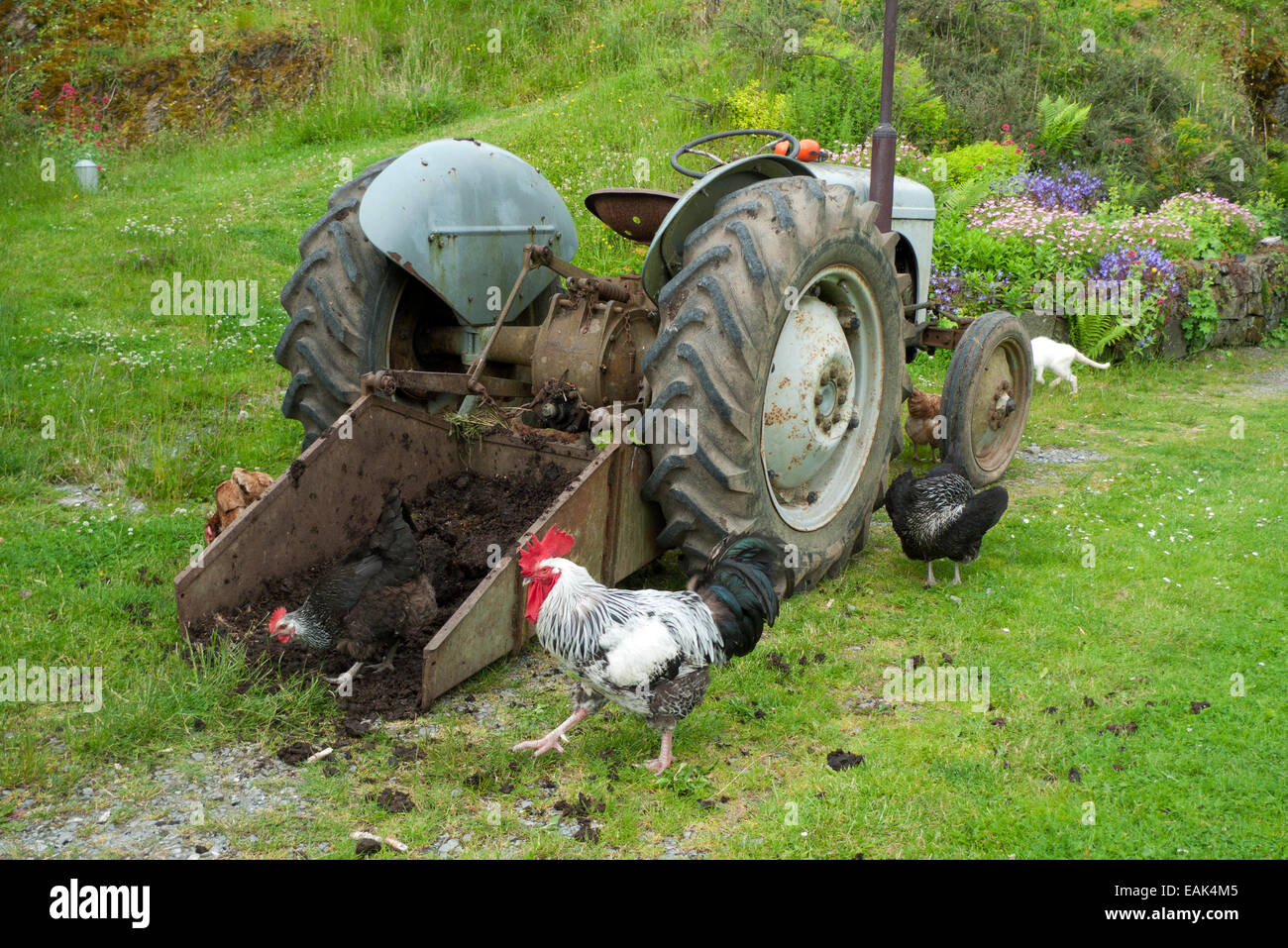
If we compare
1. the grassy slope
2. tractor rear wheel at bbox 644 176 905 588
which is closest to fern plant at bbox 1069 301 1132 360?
the grassy slope

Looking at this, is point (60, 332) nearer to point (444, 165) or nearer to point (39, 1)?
point (444, 165)

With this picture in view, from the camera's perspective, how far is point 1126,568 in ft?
15.6

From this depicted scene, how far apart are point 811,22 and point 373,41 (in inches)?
266

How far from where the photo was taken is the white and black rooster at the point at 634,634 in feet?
10.2

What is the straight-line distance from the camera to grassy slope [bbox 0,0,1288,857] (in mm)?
2896

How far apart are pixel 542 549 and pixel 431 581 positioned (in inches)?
27.2

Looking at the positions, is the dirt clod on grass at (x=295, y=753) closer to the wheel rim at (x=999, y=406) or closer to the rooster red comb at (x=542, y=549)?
the rooster red comb at (x=542, y=549)

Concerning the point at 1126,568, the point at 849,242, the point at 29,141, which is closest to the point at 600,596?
the point at 849,242

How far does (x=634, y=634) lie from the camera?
10.2ft

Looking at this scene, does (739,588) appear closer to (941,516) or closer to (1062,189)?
(941,516)

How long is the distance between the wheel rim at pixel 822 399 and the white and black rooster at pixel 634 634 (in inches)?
31.2

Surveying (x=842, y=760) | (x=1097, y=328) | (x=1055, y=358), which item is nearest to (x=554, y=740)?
(x=842, y=760)

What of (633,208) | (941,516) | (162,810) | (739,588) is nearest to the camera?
(162,810)

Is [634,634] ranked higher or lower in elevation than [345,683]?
higher
